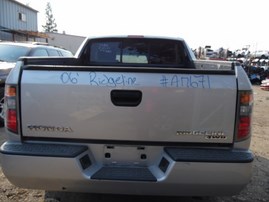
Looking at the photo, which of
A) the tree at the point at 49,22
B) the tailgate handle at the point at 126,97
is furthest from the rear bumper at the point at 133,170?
the tree at the point at 49,22

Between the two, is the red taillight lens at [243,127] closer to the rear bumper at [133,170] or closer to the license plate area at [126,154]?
the rear bumper at [133,170]

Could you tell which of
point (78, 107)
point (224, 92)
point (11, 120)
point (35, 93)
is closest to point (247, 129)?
point (224, 92)

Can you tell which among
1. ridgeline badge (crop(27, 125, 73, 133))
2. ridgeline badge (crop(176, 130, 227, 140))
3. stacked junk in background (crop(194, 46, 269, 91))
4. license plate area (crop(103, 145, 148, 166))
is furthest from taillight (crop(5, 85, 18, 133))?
stacked junk in background (crop(194, 46, 269, 91))

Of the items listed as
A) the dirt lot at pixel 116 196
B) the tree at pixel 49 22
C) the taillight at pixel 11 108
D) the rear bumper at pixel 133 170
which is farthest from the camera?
the tree at pixel 49 22

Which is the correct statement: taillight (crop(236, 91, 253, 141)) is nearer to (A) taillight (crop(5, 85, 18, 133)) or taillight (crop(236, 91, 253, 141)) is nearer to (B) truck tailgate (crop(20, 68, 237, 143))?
(B) truck tailgate (crop(20, 68, 237, 143))

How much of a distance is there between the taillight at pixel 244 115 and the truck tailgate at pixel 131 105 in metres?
0.07

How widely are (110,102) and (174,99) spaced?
0.55m

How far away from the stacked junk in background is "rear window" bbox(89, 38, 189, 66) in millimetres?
16077

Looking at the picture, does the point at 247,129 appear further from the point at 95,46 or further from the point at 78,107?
the point at 95,46

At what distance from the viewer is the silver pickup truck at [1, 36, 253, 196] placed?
3.03m

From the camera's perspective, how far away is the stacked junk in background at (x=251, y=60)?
25.8 meters

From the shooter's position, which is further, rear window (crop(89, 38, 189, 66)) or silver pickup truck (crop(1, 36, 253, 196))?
rear window (crop(89, 38, 189, 66))

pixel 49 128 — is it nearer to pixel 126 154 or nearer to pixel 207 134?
pixel 126 154

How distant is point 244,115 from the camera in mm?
3115
